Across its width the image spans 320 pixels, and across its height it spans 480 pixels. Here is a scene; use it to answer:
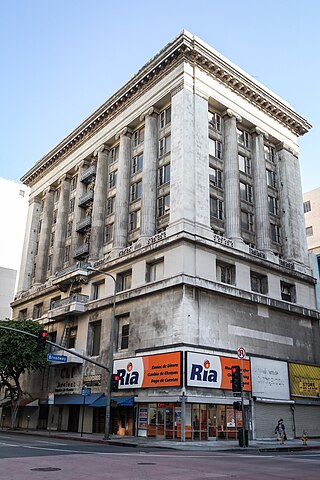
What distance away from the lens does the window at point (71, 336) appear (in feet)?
158

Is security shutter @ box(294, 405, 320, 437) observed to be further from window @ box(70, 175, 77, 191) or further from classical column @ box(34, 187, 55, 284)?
window @ box(70, 175, 77, 191)

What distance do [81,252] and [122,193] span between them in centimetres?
910

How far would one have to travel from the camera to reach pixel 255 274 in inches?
1738

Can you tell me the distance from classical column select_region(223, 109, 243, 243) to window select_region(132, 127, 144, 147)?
30.4 feet

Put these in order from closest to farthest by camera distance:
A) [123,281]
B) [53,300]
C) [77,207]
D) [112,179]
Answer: [123,281] → [112,179] → [53,300] → [77,207]

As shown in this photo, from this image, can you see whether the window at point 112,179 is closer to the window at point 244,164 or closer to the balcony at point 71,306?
the balcony at point 71,306

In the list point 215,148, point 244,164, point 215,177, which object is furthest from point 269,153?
point 215,177

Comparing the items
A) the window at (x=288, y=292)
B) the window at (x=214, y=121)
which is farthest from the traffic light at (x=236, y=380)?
the window at (x=214, y=121)

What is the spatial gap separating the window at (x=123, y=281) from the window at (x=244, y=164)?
16.8m

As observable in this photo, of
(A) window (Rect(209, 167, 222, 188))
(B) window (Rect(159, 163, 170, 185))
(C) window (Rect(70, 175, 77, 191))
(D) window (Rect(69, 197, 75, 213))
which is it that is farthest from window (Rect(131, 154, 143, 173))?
(C) window (Rect(70, 175, 77, 191))

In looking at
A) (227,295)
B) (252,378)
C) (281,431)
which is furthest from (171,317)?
(281,431)

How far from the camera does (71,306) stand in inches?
1833

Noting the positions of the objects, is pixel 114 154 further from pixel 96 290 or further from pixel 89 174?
pixel 96 290

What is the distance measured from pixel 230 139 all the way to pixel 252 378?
24.0m
